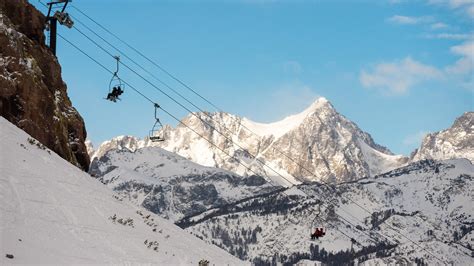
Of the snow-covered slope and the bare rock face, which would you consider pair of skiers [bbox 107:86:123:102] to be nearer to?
the bare rock face

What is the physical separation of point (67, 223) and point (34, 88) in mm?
26129

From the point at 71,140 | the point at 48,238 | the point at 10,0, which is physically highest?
the point at 10,0

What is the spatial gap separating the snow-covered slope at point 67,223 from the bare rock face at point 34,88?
12.3m

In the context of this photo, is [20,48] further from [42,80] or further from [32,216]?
[32,216]

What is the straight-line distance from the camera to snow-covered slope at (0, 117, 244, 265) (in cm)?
1969

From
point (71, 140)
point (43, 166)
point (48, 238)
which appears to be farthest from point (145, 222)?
point (71, 140)

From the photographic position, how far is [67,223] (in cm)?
2256

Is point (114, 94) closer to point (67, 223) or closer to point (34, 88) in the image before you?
point (34, 88)

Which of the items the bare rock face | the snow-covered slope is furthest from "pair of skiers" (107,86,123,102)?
the snow-covered slope

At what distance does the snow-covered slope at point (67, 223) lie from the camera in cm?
1969

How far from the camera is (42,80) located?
49.6 metres

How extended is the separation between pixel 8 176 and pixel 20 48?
25261 millimetres

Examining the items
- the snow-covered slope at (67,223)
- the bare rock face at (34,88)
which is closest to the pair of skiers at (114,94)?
the bare rock face at (34,88)

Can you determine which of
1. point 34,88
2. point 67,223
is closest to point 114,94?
point 34,88
